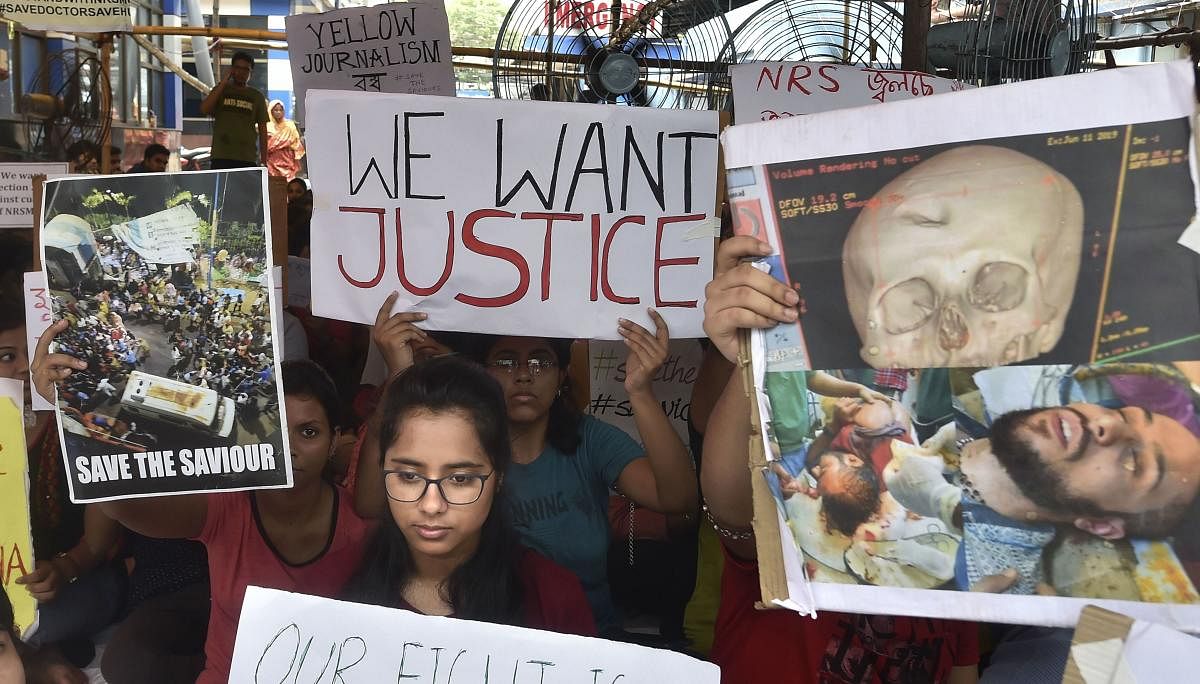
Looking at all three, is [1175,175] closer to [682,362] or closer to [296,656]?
[296,656]

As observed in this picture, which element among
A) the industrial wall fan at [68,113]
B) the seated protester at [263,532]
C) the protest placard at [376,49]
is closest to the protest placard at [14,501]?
the seated protester at [263,532]

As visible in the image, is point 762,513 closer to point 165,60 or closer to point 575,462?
point 575,462

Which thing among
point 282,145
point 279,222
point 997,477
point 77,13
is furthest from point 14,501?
point 282,145

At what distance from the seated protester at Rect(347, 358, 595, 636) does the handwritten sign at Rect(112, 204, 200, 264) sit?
46 centimetres

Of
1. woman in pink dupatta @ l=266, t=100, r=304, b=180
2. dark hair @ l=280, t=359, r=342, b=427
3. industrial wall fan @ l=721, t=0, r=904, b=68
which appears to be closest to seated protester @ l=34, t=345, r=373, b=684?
dark hair @ l=280, t=359, r=342, b=427

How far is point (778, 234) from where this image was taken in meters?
1.41

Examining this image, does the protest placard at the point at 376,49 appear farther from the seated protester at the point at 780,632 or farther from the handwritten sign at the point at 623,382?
the seated protester at the point at 780,632

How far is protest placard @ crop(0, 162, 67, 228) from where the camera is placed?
3717 mm

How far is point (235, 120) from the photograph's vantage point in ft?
26.3

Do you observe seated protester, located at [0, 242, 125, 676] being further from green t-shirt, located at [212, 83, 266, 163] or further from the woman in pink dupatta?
the woman in pink dupatta

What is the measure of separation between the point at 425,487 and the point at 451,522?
0.08 metres

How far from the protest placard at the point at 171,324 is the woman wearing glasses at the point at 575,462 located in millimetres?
555

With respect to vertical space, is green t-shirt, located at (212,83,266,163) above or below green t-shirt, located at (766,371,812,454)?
above

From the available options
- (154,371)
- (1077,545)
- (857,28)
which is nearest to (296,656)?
(154,371)
